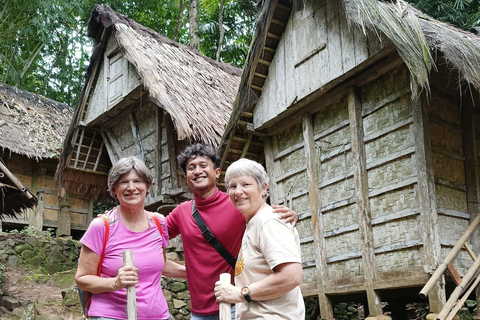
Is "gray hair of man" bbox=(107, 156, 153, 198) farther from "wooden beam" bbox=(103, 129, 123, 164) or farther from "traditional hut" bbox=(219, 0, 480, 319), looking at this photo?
"wooden beam" bbox=(103, 129, 123, 164)

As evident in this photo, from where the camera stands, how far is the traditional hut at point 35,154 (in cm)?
1341

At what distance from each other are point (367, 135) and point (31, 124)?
1044 centimetres

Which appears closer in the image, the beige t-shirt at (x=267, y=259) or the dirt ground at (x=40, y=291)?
the beige t-shirt at (x=267, y=259)

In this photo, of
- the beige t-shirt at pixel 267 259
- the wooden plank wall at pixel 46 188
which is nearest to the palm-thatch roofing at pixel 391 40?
the beige t-shirt at pixel 267 259

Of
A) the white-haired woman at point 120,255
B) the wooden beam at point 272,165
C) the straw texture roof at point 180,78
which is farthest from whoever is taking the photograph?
the straw texture roof at point 180,78

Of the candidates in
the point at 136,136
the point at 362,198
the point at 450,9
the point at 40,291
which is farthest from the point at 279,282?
the point at 450,9

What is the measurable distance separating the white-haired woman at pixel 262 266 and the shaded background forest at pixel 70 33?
1448 cm

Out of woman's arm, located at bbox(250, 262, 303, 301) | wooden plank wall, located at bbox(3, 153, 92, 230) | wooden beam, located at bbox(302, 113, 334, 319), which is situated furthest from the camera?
wooden plank wall, located at bbox(3, 153, 92, 230)

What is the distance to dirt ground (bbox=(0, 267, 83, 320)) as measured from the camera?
8.62 m

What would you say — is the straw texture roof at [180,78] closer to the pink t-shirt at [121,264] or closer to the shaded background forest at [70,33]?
the shaded background forest at [70,33]

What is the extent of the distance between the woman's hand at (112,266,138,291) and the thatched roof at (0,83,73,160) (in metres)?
11.1

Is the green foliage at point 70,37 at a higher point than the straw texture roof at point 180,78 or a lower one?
higher

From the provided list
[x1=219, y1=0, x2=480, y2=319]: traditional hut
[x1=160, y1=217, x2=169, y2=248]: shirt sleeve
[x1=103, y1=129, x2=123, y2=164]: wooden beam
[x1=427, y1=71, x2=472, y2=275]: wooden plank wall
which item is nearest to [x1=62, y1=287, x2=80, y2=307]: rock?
[x1=219, y1=0, x2=480, y2=319]: traditional hut

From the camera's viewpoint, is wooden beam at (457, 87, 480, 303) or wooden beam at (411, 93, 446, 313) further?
wooden beam at (457, 87, 480, 303)
